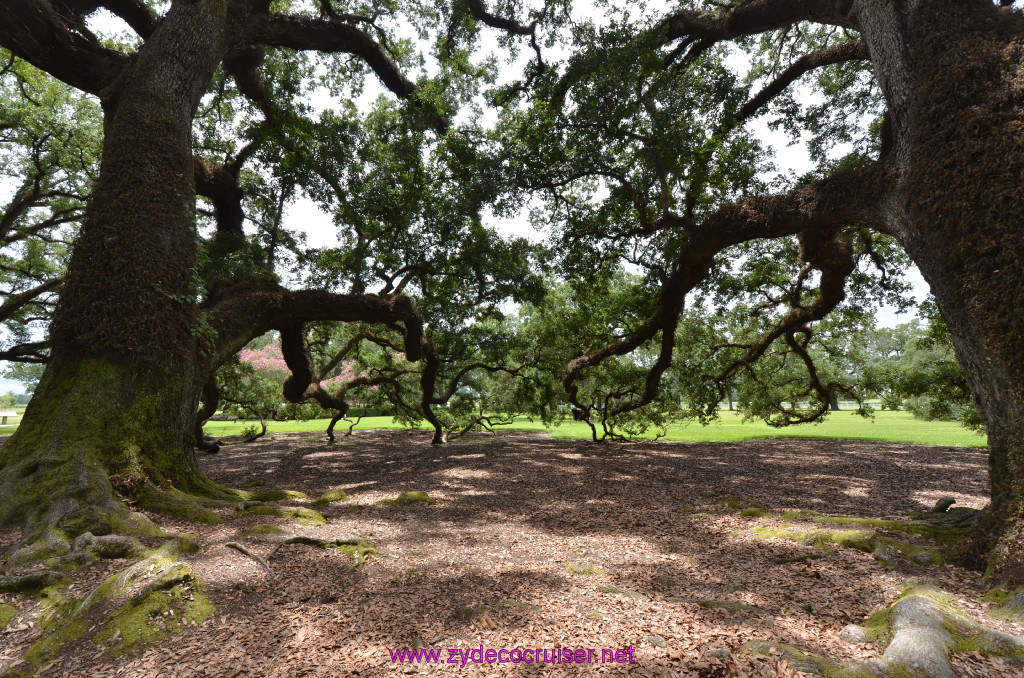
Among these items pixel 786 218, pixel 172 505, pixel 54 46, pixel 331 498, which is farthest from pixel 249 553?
pixel 54 46

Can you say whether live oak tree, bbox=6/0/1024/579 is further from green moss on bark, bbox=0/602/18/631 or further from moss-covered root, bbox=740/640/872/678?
moss-covered root, bbox=740/640/872/678

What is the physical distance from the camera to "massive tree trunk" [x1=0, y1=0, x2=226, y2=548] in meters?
4.06

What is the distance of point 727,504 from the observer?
6.79 meters

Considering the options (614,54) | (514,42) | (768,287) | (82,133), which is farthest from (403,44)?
(768,287)

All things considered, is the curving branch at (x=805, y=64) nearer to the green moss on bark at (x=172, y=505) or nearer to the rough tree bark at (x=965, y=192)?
the rough tree bark at (x=965, y=192)

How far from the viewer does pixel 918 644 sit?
7.56 feet

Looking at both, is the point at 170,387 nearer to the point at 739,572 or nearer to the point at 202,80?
the point at 202,80

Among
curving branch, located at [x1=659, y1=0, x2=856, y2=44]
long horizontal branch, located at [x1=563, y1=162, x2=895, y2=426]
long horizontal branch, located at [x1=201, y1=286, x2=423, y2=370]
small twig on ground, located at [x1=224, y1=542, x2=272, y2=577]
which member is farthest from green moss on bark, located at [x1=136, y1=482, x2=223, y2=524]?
curving branch, located at [x1=659, y1=0, x2=856, y2=44]

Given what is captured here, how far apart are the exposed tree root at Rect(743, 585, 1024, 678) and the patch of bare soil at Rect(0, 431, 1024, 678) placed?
0.10 meters

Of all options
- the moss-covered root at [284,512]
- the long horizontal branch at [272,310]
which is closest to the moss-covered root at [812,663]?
the moss-covered root at [284,512]

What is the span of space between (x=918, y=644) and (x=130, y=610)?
482cm

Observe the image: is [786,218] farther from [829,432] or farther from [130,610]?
[829,432]

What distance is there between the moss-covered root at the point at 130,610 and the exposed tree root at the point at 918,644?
12.1 feet

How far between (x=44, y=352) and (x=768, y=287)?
22447 millimetres
